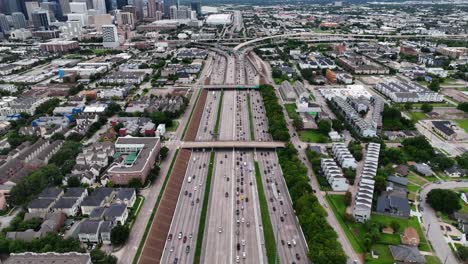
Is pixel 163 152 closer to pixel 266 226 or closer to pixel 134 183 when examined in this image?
pixel 134 183

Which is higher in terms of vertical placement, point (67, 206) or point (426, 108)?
point (426, 108)

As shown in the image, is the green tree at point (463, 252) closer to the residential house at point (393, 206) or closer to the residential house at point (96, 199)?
the residential house at point (393, 206)

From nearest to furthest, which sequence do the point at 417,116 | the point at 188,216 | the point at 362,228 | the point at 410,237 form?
1. the point at 410,237
2. the point at 362,228
3. the point at 188,216
4. the point at 417,116

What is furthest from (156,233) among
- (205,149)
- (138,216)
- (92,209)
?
(205,149)

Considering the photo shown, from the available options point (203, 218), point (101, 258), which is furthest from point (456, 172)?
point (101, 258)

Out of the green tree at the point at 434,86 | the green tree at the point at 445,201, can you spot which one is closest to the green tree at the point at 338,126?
the green tree at the point at 445,201

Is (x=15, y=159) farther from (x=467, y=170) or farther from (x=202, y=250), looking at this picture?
(x=467, y=170)
